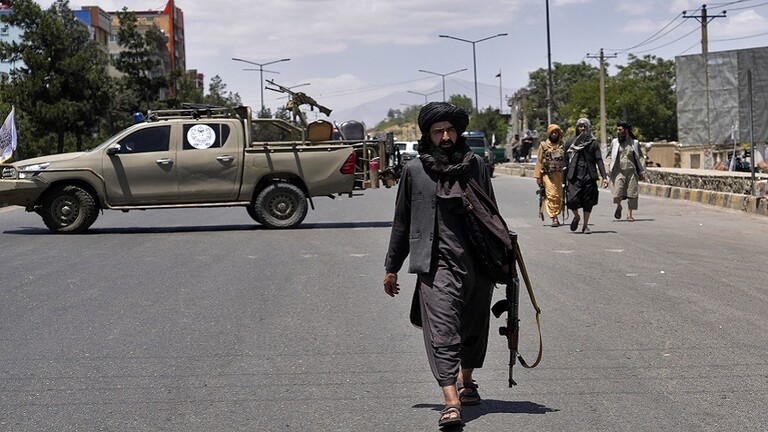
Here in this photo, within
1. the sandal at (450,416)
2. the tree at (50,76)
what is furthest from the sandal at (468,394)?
the tree at (50,76)

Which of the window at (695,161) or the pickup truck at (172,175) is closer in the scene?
the pickup truck at (172,175)

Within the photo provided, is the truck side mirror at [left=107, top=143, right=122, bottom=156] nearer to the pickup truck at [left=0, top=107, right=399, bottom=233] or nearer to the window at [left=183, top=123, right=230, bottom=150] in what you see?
the pickup truck at [left=0, top=107, right=399, bottom=233]

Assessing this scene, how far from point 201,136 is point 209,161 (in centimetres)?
42

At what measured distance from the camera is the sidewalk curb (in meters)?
20.9

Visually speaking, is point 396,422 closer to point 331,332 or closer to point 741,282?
point 331,332

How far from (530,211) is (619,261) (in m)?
9.69

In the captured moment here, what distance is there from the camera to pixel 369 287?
10.9 meters

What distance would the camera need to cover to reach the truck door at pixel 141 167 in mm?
18203

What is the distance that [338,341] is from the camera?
812 cm

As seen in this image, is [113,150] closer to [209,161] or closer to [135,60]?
[209,161]

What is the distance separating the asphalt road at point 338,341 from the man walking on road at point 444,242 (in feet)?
1.40

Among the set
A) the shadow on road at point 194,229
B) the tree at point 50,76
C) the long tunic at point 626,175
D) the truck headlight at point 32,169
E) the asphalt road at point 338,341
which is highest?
the tree at point 50,76

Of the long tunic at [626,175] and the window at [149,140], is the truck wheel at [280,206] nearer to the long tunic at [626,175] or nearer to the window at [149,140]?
the window at [149,140]

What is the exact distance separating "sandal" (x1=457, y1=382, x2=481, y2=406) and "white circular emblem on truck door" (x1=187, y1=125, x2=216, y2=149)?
1281cm
